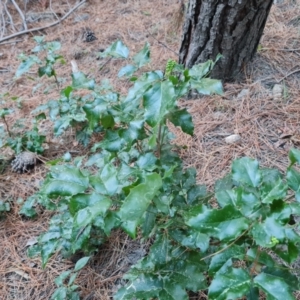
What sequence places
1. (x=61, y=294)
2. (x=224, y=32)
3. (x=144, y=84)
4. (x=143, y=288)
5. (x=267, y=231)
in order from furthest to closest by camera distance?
(x=224, y=32), (x=61, y=294), (x=143, y=288), (x=144, y=84), (x=267, y=231)

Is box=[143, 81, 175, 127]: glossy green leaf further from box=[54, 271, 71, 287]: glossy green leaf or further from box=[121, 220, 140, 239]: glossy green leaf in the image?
box=[54, 271, 71, 287]: glossy green leaf

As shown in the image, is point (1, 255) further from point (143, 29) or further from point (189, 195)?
point (143, 29)

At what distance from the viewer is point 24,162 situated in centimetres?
193

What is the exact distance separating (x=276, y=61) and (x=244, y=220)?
1626mm

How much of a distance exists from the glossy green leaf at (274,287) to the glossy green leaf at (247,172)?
0.22 meters

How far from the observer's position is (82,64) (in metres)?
2.71

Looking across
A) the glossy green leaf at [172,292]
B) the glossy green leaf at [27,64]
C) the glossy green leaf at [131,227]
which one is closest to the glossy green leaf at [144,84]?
the glossy green leaf at [131,227]

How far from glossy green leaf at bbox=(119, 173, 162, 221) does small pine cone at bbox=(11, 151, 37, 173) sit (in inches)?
49.3

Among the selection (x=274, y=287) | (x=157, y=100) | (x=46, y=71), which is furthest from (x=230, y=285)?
(x=46, y=71)

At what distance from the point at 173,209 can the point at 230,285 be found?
1.26 feet

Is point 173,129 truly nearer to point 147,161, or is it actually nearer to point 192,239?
point 147,161

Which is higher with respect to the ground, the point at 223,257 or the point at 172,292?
the point at 223,257

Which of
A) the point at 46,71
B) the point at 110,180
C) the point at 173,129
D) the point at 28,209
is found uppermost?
the point at 110,180

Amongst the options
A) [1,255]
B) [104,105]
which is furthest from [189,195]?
[1,255]
